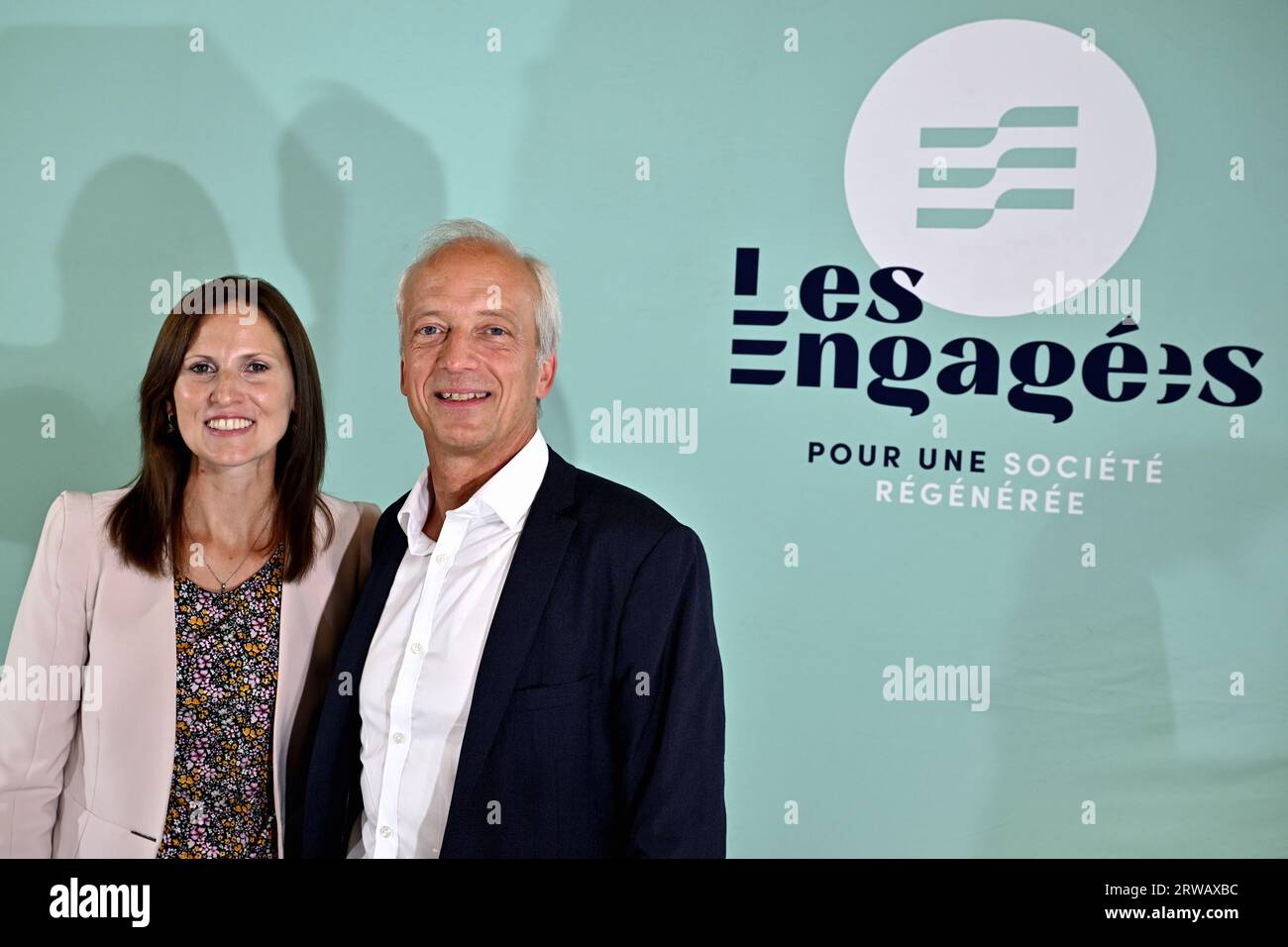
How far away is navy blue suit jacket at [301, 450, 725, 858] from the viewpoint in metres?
1.70

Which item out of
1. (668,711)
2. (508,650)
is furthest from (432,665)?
(668,711)

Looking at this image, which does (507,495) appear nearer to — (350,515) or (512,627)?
(512,627)

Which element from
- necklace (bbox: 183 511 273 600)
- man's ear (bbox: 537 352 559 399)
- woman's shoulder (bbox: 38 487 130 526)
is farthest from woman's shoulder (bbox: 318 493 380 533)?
man's ear (bbox: 537 352 559 399)

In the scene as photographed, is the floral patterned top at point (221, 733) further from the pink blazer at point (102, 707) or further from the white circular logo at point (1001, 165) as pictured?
the white circular logo at point (1001, 165)

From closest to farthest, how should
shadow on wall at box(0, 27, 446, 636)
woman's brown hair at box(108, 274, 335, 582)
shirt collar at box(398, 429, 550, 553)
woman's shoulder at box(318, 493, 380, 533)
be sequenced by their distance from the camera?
shirt collar at box(398, 429, 550, 553)
woman's brown hair at box(108, 274, 335, 582)
woman's shoulder at box(318, 493, 380, 533)
shadow on wall at box(0, 27, 446, 636)

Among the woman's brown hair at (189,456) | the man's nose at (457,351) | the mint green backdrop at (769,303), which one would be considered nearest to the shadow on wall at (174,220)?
the mint green backdrop at (769,303)

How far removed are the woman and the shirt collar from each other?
0.29 meters

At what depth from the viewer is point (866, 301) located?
111 inches

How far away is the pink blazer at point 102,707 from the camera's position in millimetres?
1968

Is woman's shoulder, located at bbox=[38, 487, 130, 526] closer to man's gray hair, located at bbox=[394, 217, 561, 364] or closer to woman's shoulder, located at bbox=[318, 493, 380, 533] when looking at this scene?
woman's shoulder, located at bbox=[318, 493, 380, 533]

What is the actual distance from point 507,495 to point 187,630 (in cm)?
69

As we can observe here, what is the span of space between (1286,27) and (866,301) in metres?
1.22

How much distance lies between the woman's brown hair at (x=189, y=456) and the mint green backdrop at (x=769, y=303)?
0.81 m
